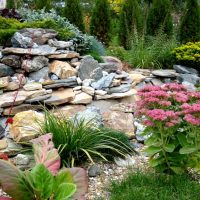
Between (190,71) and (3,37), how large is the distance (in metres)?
3.32

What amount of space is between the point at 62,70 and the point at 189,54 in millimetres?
2832

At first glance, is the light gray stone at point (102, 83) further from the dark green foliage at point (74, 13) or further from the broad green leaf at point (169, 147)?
the dark green foliage at point (74, 13)

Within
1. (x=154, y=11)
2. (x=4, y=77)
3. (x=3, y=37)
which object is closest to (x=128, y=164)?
(x=4, y=77)

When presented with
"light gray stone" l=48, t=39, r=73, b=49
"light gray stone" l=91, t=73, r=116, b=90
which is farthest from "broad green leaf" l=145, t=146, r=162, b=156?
"light gray stone" l=48, t=39, r=73, b=49

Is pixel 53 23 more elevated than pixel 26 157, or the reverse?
pixel 53 23

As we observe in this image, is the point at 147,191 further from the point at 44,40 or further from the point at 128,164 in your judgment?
the point at 44,40

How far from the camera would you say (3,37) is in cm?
642

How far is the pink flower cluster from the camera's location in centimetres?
341

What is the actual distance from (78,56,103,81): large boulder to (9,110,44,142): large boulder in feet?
4.49

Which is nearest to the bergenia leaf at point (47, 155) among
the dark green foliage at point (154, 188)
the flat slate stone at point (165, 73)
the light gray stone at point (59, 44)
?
the dark green foliage at point (154, 188)

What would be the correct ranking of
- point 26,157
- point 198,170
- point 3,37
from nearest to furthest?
point 198,170
point 26,157
point 3,37

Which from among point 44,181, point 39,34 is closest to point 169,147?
point 44,181

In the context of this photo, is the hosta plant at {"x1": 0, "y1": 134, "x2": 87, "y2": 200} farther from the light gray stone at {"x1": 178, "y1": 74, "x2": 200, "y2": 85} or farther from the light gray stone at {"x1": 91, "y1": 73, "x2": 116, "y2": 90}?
the light gray stone at {"x1": 178, "y1": 74, "x2": 200, "y2": 85}

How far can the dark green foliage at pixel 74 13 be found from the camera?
9594 millimetres
